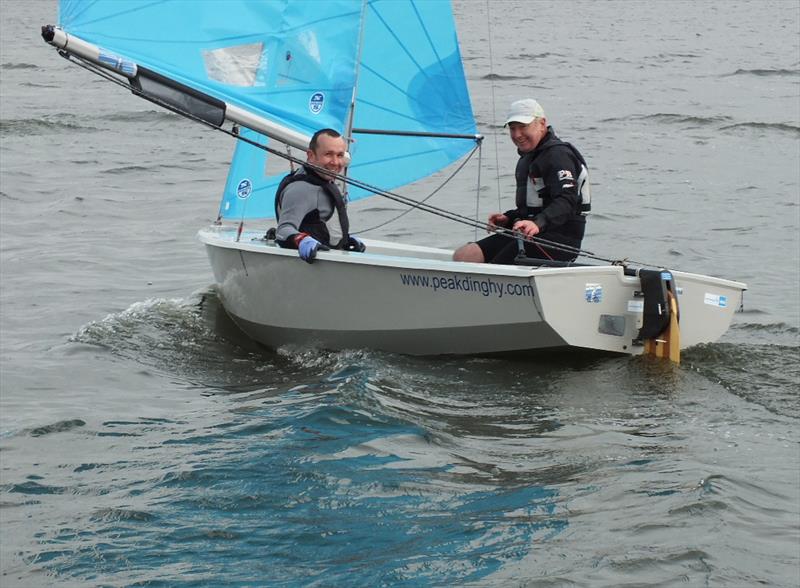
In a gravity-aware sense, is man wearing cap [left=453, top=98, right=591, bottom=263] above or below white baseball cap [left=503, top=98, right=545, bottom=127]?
below

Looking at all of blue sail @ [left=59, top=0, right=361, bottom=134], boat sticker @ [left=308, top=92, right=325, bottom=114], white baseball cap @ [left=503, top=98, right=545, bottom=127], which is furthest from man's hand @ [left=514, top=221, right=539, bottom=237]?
boat sticker @ [left=308, top=92, right=325, bottom=114]

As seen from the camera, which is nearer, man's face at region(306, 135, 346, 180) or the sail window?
man's face at region(306, 135, 346, 180)

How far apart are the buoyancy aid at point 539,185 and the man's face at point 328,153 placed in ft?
3.29

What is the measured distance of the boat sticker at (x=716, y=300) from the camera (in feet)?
20.6

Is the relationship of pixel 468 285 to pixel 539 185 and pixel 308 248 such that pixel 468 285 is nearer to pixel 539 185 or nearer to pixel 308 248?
pixel 308 248

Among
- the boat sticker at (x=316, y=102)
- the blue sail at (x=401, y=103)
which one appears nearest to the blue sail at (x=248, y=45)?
the boat sticker at (x=316, y=102)

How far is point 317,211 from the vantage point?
21.8 feet

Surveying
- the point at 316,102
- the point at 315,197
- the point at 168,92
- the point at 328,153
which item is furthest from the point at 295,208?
the point at 316,102

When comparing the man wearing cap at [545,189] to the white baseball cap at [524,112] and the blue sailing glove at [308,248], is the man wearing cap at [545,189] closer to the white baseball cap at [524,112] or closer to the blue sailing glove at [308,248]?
the white baseball cap at [524,112]

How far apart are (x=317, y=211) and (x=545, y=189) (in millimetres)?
1267

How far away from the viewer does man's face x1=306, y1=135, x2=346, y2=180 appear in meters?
6.57

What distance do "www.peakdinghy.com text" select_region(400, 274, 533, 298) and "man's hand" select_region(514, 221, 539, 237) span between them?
605 mm

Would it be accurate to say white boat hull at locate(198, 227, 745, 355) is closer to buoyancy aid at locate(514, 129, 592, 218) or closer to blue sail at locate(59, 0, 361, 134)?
buoyancy aid at locate(514, 129, 592, 218)

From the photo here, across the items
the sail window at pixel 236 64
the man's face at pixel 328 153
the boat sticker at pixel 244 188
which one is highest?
the sail window at pixel 236 64
